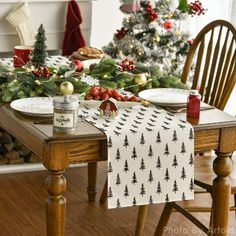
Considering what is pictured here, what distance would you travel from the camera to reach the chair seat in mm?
3105

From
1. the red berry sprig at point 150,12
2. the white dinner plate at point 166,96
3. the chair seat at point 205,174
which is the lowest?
the chair seat at point 205,174

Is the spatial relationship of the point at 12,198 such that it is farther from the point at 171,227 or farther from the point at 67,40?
the point at 67,40

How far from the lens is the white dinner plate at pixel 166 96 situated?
2.99 m

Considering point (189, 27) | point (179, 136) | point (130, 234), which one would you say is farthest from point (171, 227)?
point (189, 27)

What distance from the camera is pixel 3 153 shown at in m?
4.49

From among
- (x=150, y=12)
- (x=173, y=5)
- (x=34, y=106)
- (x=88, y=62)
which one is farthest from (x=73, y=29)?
(x=34, y=106)

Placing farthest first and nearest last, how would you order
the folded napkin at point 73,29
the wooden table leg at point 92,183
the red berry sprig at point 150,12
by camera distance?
the red berry sprig at point 150,12 < the folded napkin at point 73,29 < the wooden table leg at point 92,183

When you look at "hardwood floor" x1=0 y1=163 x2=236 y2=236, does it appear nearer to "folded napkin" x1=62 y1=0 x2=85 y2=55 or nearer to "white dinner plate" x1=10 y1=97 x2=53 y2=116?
"white dinner plate" x1=10 y1=97 x2=53 y2=116

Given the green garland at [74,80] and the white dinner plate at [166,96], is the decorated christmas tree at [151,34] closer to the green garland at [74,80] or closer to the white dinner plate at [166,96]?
the green garland at [74,80]

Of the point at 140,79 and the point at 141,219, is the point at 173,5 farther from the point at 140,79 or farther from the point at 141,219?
the point at 141,219

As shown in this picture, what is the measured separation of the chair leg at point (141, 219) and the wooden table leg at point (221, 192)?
563 mm

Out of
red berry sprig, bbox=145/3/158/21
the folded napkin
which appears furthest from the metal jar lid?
red berry sprig, bbox=145/3/158/21

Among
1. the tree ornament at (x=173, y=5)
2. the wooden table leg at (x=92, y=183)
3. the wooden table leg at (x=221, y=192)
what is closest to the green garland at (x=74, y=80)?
the wooden table leg at (x=221, y=192)

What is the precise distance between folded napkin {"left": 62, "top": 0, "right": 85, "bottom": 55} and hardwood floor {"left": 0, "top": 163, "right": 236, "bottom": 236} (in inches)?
40.5
